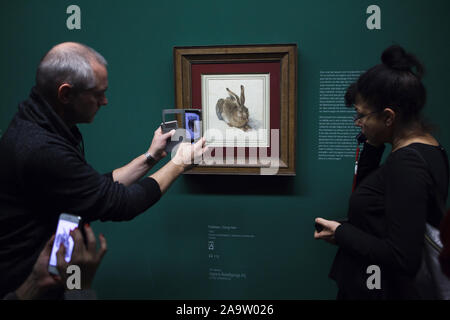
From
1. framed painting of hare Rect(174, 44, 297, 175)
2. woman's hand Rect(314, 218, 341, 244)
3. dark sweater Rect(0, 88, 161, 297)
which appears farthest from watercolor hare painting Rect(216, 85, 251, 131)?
dark sweater Rect(0, 88, 161, 297)

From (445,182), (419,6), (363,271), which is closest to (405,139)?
(445,182)

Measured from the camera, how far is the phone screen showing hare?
177 centimetres

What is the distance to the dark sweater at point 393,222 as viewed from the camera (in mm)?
1094

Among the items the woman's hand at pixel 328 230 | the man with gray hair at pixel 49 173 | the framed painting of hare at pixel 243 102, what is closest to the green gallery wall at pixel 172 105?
the framed painting of hare at pixel 243 102

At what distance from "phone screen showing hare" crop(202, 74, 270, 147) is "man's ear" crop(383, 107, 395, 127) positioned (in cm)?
65

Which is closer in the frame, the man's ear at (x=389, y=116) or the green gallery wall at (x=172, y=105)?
the man's ear at (x=389, y=116)

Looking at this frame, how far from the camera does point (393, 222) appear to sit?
3.67 feet

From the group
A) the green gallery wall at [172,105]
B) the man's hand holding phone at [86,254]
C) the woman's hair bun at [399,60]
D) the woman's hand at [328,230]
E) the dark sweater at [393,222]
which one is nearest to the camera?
the man's hand holding phone at [86,254]

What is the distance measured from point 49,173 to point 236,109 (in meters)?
0.97

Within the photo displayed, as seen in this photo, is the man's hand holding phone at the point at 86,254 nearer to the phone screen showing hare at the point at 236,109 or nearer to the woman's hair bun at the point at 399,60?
the phone screen showing hare at the point at 236,109

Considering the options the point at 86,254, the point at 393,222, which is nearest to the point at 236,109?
the point at 393,222

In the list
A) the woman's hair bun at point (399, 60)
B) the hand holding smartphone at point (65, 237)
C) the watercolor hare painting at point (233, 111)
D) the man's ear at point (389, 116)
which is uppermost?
the woman's hair bun at point (399, 60)

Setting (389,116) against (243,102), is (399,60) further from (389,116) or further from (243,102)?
(243,102)

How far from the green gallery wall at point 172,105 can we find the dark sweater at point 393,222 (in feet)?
1.84
